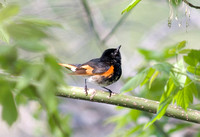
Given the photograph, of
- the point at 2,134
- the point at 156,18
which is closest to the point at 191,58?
the point at 2,134

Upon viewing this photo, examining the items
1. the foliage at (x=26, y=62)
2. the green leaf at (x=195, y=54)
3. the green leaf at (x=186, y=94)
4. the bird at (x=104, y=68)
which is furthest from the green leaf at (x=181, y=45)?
the foliage at (x=26, y=62)

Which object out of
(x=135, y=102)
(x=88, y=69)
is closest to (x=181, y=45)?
(x=135, y=102)

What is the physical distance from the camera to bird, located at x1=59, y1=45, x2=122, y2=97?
6.64 ft

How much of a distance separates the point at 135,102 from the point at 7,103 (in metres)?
0.72

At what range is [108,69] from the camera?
84.7 inches

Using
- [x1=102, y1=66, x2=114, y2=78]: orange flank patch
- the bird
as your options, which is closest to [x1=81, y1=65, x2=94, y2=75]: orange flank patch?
the bird

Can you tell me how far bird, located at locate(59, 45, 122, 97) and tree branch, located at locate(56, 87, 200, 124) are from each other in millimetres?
437

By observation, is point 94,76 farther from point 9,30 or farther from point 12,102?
point 9,30

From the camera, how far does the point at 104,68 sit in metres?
2.15

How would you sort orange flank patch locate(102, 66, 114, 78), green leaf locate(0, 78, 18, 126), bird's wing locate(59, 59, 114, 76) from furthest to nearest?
1. orange flank patch locate(102, 66, 114, 78)
2. bird's wing locate(59, 59, 114, 76)
3. green leaf locate(0, 78, 18, 126)

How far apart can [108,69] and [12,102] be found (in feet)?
4.13

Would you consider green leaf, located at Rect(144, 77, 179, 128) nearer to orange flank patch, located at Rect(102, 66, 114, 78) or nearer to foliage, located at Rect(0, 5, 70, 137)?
foliage, located at Rect(0, 5, 70, 137)

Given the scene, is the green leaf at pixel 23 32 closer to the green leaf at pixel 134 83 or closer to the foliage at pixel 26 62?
the foliage at pixel 26 62

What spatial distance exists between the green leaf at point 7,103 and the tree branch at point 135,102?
51 cm
